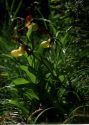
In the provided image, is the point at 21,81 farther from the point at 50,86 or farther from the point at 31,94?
the point at 50,86

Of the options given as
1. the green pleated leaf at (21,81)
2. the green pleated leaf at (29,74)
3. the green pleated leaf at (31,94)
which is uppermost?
the green pleated leaf at (29,74)

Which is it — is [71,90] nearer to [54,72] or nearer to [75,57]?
[54,72]

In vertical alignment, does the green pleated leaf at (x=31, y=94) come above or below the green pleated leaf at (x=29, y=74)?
below

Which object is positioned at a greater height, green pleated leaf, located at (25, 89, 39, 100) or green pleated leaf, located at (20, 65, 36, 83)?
green pleated leaf, located at (20, 65, 36, 83)

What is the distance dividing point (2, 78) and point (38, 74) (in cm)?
136

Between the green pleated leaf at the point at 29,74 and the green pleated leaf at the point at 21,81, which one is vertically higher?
the green pleated leaf at the point at 29,74

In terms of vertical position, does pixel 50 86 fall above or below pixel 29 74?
below

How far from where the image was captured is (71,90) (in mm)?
3807

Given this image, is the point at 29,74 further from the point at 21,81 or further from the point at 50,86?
the point at 50,86

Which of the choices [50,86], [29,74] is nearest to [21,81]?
[29,74]

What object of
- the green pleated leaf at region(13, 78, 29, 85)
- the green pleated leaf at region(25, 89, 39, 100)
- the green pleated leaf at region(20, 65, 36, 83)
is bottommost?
the green pleated leaf at region(25, 89, 39, 100)

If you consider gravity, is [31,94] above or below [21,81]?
below

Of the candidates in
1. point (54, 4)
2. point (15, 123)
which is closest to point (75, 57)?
point (15, 123)

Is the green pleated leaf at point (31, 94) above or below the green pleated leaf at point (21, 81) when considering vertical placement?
below
